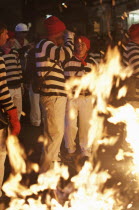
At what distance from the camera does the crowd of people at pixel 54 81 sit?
4.95 m

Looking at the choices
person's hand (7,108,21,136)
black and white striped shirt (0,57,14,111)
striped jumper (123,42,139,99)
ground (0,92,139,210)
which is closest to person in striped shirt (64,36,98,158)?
ground (0,92,139,210)

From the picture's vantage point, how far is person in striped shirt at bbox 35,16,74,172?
18.6 feet

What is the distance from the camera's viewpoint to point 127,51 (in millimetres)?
6969

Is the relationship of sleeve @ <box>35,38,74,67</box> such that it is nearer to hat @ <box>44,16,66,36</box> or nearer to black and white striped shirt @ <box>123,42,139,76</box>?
hat @ <box>44,16,66,36</box>

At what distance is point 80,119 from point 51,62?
1739 millimetres

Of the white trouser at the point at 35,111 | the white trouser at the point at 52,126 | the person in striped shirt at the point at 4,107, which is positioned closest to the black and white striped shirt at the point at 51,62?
the white trouser at the point at 52,126

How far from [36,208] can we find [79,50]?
321 centimetres

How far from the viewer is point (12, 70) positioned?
8.09 meters

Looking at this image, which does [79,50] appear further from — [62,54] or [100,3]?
[100,3]

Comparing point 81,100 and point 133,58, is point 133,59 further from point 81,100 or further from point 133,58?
point 81,100

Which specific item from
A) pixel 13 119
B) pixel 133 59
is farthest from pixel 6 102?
pixel 133 59

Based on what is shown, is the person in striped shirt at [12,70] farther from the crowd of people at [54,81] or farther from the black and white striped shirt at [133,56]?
the black and white striped shirt at [133,56]

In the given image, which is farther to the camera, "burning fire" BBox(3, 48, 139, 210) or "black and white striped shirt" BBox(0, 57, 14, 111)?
"burning fire" BBox(3, 48, 139, 210)

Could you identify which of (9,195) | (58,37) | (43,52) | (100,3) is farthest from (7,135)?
(100,3)
